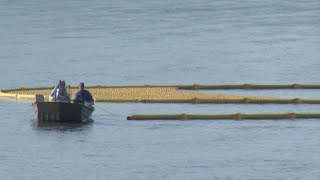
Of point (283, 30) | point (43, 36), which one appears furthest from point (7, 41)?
point (283, 30)

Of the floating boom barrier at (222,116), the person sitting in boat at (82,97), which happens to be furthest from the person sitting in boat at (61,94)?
the floating boom barrier at (222,116)

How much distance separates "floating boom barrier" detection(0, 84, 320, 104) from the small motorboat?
15.2 feet

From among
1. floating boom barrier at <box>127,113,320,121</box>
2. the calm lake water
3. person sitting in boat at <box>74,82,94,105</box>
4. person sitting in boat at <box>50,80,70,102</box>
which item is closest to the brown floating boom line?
floating boom barrier at <box>127,113,320,121</box>

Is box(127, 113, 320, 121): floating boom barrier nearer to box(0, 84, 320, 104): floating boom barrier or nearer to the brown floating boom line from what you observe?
the brown floating boom line

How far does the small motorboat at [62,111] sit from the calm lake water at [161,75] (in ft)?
1.21

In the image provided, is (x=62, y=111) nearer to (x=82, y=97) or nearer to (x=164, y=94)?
(x=82, y=97)

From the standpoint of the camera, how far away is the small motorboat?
→ 56594 mm

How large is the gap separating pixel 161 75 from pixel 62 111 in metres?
21.1

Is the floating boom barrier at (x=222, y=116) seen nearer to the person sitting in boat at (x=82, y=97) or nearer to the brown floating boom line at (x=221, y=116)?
the brown floating boom line at (x=221, y=116)

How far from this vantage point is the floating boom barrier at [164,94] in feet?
202

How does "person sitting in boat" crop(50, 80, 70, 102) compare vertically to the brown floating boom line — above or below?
above

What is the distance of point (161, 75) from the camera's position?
77312 mm

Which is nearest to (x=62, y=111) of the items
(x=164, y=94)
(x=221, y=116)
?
(x=221, y=116)

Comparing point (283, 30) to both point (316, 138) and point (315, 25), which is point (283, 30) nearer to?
point (315, 25)
